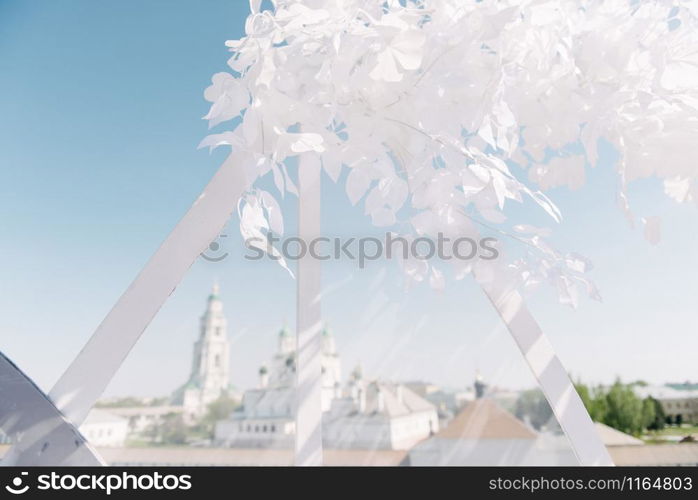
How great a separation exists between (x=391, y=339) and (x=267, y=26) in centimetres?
223

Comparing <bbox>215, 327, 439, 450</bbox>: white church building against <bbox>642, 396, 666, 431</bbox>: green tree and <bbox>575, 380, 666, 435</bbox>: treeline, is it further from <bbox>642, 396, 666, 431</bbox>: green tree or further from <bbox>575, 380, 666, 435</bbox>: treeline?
<bbox>642, 396, 666, 431</bbox>: green tree

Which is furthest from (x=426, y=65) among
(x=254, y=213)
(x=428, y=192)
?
(x=254, y=213)

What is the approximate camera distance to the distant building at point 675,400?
2.68 meters

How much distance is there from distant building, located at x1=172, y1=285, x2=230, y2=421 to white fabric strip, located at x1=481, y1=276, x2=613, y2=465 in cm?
181

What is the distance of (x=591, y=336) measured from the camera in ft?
9.55

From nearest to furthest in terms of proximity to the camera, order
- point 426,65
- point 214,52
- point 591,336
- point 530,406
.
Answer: point 426,65, point 530,406, point 591,336, point 214,52

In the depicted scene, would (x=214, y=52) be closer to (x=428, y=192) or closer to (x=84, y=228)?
(x=84, y=228)

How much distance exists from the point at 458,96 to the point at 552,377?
83cm

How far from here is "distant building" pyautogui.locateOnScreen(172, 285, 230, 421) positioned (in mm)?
2508

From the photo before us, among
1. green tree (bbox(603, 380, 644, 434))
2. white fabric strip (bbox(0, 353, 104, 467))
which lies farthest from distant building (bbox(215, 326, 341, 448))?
green tree (bbox(603, 380, 644, 434))

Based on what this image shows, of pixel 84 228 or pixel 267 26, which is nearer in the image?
pixel 267 26

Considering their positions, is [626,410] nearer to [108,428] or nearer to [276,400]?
[276,400]

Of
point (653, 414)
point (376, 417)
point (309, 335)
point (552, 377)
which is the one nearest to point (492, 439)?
point (376, 417)

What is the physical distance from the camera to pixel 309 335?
3.84 ft
